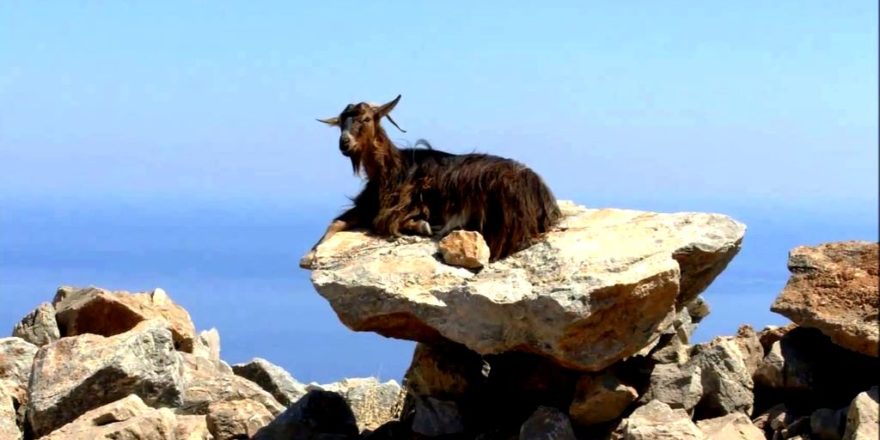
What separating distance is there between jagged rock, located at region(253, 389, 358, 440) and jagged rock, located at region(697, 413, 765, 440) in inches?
117

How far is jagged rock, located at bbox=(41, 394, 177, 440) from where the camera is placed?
10.3 m

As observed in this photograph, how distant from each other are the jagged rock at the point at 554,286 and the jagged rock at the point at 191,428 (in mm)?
1462

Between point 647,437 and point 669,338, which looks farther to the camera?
point 669,338

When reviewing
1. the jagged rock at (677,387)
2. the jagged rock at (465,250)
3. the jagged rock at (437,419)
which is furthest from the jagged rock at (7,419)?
the jagged rock at (677,387)

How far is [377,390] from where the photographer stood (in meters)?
13.2

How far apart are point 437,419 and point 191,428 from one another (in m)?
1.94

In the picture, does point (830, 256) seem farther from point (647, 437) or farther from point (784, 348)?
point (647, 437)

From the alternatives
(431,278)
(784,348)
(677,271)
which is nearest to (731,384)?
(784,348)

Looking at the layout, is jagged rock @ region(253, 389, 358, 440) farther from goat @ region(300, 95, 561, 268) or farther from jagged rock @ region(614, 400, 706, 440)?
jagged rock @ region(614, 400, 706, 440)

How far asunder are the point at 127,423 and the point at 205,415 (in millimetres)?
1094

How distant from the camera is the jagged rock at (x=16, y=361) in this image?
12030 mm

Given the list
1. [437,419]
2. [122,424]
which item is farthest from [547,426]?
[122,424]

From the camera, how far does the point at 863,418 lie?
923 centimetres

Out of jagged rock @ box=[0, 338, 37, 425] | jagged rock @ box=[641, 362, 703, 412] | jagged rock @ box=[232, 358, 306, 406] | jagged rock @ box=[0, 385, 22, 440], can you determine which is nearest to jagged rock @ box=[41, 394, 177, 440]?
jagged rock @ box=[0, 385, 22, 440]
